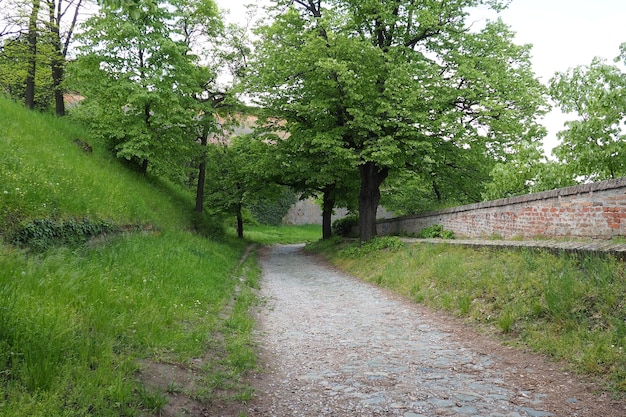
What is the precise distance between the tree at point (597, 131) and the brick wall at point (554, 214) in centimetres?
204

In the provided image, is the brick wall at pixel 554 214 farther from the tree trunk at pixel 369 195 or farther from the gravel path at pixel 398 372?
the tree trunk at pixel 369 195

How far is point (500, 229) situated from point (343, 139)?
275 inches

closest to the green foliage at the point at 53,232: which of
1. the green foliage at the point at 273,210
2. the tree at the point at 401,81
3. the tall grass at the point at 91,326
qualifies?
the tall grass at the point at 91,326

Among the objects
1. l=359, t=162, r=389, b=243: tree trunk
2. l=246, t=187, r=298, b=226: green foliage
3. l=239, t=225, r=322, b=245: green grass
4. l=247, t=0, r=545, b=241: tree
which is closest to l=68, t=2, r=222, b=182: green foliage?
l=247, t=0, r=545, b=241: tree

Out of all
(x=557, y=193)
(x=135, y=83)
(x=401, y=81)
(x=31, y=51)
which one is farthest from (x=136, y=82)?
(x=557, y=193)

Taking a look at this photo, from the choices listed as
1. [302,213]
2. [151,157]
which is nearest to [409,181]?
[151,157]

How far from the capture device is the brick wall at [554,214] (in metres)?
7.46

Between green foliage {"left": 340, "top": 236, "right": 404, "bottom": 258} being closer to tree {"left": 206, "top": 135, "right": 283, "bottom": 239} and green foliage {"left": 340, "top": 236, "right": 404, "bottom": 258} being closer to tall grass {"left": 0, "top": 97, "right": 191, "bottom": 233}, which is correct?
tree {"left": 206, "top": 135, "right": 283, "bottom": 239}

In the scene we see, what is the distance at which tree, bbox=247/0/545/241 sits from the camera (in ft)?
45.8

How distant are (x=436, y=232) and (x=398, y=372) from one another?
10.9 meters

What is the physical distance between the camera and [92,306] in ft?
15.3

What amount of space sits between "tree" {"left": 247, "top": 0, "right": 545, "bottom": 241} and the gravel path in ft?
24.3

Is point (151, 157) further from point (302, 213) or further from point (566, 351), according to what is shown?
point (302, 213)

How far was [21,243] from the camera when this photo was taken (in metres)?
5.88
